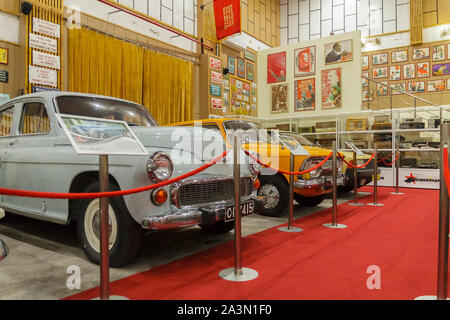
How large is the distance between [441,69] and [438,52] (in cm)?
71

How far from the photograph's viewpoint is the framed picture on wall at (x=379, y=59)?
45.0ft

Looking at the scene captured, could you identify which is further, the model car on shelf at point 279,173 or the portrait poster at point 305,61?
the portrait poster at point 305,61

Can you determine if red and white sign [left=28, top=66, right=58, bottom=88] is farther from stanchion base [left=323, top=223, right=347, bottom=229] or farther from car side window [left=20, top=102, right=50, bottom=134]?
stanchion base [left=323, top=223, right=347, bottom=229]

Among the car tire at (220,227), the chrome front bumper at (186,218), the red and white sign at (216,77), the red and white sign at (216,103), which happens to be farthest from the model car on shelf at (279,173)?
the red and white sign at (216,77)

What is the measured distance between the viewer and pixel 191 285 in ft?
7.30

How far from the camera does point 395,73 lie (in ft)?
44.7

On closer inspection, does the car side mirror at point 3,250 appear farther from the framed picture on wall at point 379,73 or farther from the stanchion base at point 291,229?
the framed picture on wall at point 379,73

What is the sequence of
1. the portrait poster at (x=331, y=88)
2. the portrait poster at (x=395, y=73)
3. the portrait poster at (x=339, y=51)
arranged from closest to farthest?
1. the portrait poster at (x=339, y=51)
2. the portrait poster at (x=331, y=88)
3. the portrait poster at (x=395, y=73)

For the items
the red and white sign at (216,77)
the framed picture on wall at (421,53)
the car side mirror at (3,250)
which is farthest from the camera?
the framed picture on wall at (421,53)

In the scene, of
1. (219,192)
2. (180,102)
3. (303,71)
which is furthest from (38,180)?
(303,71)

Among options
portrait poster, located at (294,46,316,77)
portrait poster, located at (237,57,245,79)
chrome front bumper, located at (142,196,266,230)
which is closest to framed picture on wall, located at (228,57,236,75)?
portrait poster, located at (237,57,245,79)

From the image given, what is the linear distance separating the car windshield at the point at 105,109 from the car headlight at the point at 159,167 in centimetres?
122
